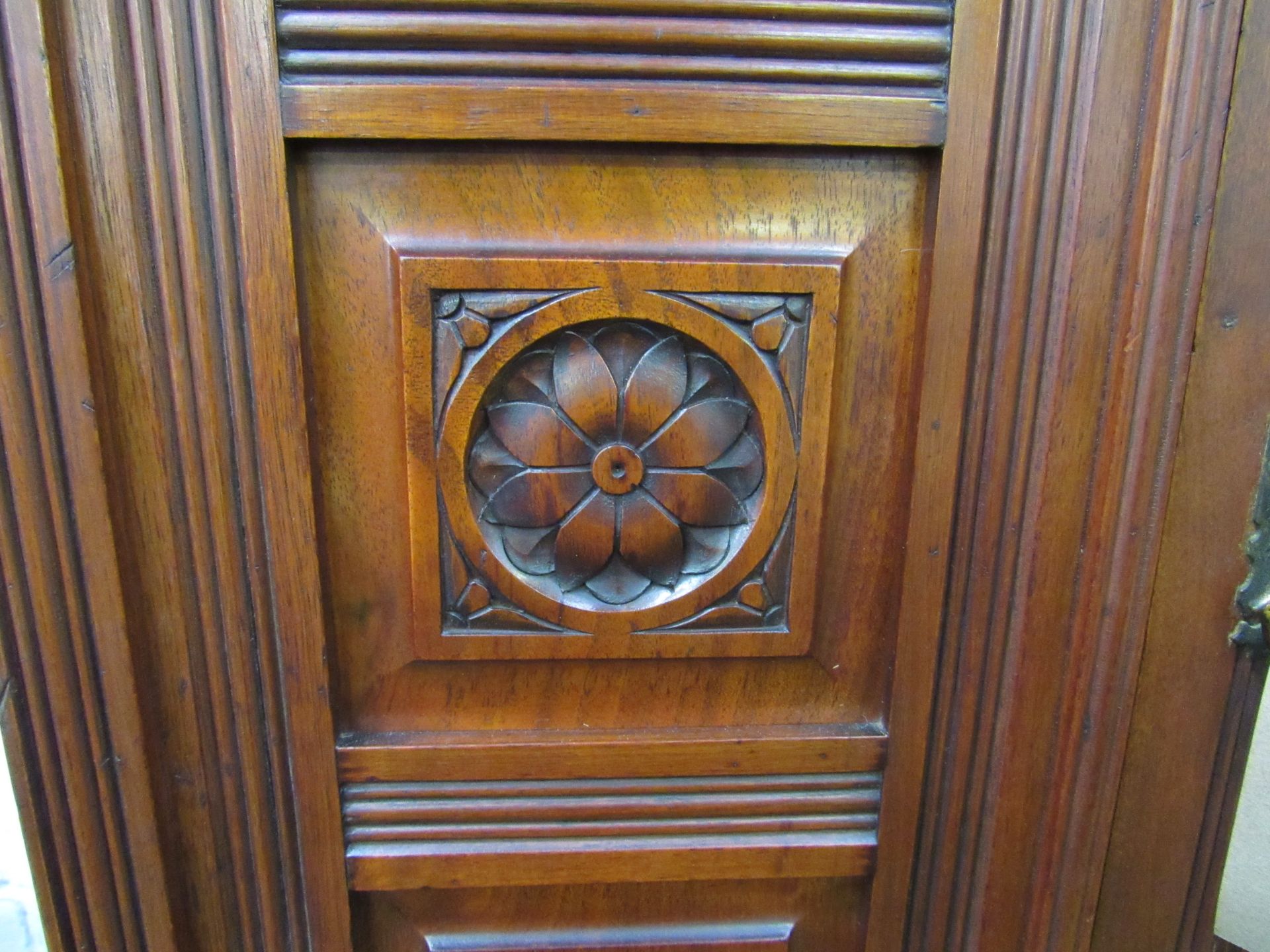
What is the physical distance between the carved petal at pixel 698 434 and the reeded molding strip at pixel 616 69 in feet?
0.51

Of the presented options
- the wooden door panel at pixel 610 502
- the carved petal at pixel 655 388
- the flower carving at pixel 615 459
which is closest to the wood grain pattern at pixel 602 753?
the wooden door panel at pixel 610 502

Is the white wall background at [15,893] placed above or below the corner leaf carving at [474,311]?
below

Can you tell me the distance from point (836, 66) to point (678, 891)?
21.5 inches

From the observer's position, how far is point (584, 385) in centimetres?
45

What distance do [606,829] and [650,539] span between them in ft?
0.66

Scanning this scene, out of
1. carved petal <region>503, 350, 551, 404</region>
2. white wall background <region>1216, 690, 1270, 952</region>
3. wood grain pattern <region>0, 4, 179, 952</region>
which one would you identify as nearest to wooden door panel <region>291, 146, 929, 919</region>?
carved petal <region>503, 350, 551, 404</region>

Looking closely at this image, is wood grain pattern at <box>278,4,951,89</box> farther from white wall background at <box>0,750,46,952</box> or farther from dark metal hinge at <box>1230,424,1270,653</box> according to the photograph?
white wall background at <box>0,750,46,952</box>

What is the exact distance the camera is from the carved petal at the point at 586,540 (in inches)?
18.4

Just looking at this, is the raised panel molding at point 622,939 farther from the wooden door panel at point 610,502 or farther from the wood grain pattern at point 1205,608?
the wood grain pattern at point 1205,608

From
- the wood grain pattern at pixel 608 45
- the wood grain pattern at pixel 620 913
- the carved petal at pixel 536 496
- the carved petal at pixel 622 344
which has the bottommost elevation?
the wood grain pattern at pixel 620 913

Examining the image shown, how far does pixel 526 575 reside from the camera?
479 mm

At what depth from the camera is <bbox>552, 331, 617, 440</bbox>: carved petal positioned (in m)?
0.45

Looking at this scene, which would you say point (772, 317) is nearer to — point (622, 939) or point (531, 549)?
point (531, 549)

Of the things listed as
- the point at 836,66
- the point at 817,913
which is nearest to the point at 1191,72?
the point at 836,66
